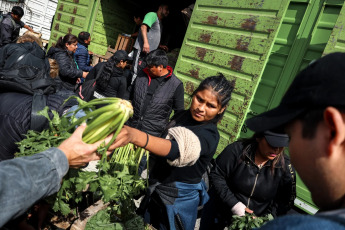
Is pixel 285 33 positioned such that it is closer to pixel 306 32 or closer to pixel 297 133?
pixel 306 32

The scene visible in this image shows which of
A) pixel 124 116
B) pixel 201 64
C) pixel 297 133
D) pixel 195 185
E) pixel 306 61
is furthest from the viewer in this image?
pixel 201 64

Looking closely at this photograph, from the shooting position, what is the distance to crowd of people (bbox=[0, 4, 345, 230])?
0.79 meters

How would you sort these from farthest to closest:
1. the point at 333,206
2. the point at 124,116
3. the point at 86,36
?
the point at 86,36
the point at 124,116
the point at 333,206

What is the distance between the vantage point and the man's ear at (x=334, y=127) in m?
0.73

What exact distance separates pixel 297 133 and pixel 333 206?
27 centimetres

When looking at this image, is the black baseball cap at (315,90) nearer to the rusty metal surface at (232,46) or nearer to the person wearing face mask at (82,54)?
the rusty metal surface at (232,46)

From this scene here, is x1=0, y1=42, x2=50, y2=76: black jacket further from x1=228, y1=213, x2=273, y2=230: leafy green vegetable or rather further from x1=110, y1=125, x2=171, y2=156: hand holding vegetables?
x1=228, y1=213, x2=273, y2=230: leafy green vegetable

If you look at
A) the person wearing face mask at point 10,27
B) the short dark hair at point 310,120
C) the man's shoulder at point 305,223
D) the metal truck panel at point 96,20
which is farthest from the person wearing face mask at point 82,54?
the man's shoulder at point 305,223

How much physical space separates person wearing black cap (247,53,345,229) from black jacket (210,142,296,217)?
1742mm

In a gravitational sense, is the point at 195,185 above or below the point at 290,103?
below

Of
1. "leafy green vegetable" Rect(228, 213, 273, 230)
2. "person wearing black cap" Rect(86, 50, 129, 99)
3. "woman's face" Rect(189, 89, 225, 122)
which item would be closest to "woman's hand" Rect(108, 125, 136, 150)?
"woman's face" Rect(189, 89, 225, 122)

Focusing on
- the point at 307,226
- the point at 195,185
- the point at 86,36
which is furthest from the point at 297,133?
the point at 86,36

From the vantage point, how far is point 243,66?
4.17 metres

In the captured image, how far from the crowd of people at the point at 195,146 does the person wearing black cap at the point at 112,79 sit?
2cm
